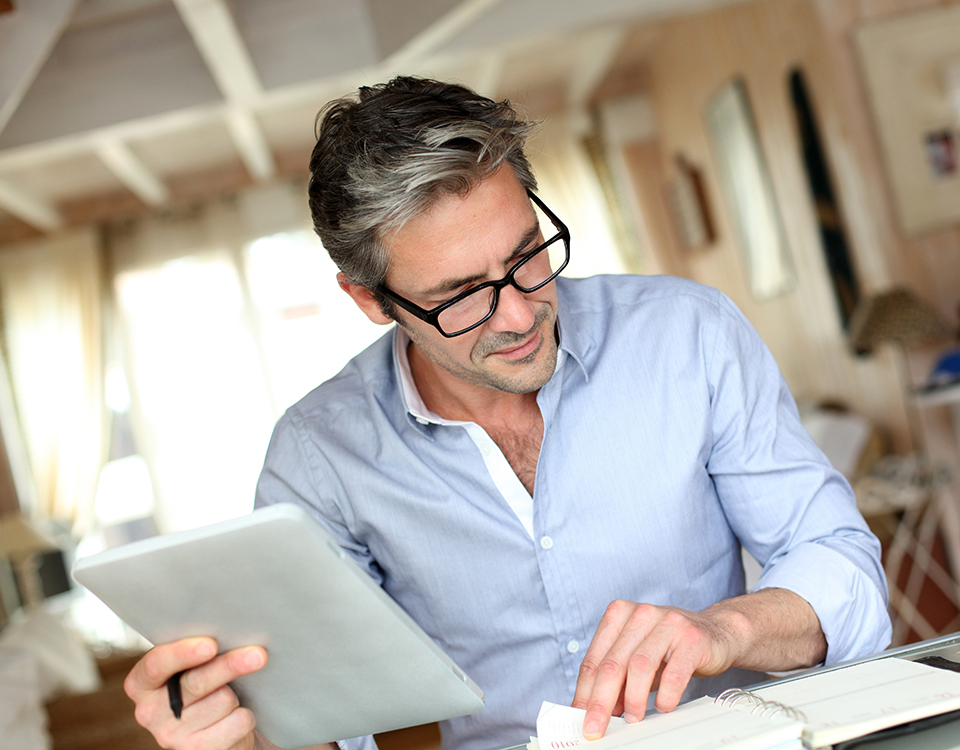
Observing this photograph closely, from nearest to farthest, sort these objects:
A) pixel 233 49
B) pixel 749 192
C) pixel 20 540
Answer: pixel 233 49
pixel 749 192
pixel 20 540

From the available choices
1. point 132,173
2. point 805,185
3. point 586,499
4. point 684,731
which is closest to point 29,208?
point 132,173

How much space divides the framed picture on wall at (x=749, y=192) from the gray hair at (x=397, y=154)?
11.0ft

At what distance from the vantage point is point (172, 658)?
A: 803mm

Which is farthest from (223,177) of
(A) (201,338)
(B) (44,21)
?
(B) (44,21)

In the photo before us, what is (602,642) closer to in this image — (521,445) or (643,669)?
(643,669)

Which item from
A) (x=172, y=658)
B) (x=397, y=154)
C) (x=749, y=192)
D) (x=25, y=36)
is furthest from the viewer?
(x=749, y=192)

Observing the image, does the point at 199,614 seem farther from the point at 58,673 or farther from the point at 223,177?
the point at 223,177

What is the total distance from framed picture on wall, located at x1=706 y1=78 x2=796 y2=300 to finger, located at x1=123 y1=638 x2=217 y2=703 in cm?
394

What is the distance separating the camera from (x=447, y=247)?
113 centimetres

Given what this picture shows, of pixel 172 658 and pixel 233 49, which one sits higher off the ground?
pixel 233 49

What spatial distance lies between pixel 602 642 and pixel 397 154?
625mm

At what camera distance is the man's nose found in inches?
44.8

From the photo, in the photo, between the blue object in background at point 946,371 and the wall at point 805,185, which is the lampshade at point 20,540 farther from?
the blue object in background at point 946,371

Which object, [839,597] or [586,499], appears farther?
[586,499]
